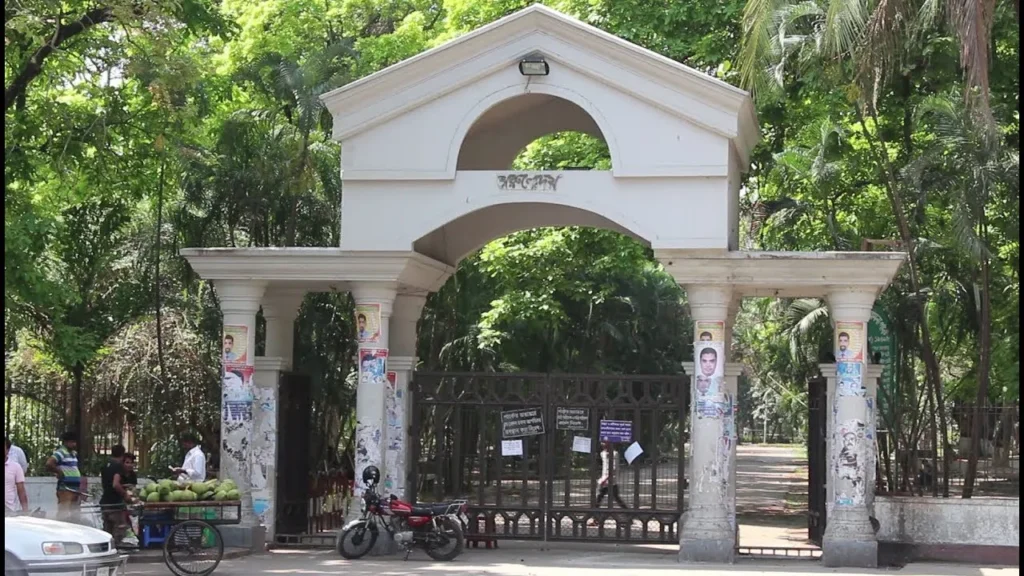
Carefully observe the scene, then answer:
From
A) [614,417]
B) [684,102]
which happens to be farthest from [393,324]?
[684,102]

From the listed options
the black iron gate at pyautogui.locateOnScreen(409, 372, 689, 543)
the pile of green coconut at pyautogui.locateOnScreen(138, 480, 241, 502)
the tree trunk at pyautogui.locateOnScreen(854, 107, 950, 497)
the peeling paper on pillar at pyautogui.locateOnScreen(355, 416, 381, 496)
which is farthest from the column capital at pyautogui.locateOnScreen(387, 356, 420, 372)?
the tree trunk at pyautogui.locateOnScreen(854, 107, 950, 497)

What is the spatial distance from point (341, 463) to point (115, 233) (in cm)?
639

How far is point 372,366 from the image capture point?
18.5 meters

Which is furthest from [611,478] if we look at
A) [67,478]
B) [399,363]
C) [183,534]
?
[67,478]

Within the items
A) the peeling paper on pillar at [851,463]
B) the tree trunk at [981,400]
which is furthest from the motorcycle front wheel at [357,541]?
the tree trunk at [981,400]

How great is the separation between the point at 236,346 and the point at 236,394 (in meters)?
0.64

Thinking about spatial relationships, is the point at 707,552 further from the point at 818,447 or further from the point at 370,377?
the point at 370,377

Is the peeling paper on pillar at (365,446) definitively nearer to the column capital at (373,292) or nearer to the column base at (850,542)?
the column capital at (373,292)

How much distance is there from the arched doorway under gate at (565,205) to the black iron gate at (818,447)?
844mm

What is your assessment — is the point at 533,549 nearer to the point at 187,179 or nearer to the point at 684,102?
the point at 684,102

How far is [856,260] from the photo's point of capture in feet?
57.6

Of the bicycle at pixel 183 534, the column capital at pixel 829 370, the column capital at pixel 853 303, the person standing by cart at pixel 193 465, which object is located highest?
the column capital at pixel 853 303

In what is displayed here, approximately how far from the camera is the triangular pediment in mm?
17672

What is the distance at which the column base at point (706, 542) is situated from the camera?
17547mm
